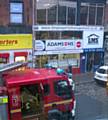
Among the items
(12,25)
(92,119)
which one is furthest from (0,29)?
(92,119)

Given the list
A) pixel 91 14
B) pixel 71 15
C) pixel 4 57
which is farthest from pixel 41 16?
pixel 91 14

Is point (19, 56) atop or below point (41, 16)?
below

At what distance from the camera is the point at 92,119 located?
14.4 meters

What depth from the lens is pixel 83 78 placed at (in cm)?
2644

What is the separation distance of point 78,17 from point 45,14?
133 inches

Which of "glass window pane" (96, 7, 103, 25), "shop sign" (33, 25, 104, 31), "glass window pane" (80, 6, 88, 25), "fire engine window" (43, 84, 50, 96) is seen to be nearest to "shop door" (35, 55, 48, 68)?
"shop sign" (33, 25, 104, 31)

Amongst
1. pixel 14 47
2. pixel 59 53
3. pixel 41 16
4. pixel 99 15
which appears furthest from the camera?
pixel 99 15

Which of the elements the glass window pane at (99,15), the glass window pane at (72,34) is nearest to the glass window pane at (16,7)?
the glass window pane at (72,34)

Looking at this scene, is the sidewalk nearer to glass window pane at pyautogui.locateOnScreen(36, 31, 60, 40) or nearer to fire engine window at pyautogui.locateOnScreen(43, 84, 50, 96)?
glass window pane at pyautogui.locateOnScreen(36, 31, 60, 40)

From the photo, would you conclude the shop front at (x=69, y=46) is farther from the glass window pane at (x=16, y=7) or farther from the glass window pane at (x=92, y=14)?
the glass window pane at (x=16, y=7)

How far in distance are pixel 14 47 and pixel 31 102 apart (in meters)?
13.8

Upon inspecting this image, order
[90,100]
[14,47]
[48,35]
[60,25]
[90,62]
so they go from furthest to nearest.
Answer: [90,62] → [60,25] → [48,35] → [14,47] → [90,100]

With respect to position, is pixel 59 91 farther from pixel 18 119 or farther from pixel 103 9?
pixel 103 9

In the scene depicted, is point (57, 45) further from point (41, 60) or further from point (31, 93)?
point (31, 93)
